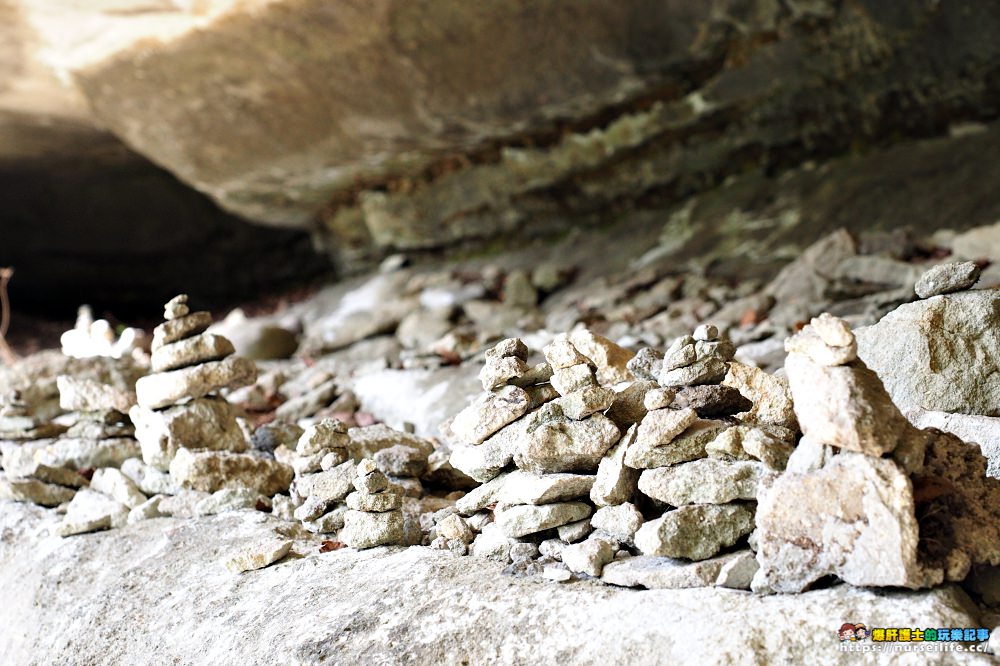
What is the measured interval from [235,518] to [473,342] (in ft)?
9.02

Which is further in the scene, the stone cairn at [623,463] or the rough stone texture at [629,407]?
the rough stone texture at [629,407]

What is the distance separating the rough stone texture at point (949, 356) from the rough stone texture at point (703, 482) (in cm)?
72

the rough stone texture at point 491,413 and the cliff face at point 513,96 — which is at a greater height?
the cliff face at point 513,96

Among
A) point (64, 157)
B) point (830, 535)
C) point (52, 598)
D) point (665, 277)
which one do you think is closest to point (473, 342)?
point (665, 277)

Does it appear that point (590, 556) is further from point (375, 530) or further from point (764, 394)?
point (375, 530)

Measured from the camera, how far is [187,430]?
149 inches

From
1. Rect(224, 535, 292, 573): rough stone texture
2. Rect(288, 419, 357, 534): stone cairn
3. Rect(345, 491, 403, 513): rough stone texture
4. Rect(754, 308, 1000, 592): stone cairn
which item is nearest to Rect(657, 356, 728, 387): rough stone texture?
Rect(754, 308, 1000, 592): stone cairn

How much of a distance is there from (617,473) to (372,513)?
0.88m

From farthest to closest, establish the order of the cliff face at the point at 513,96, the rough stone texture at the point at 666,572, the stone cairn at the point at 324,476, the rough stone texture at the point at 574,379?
the cliff face at the point at 513,96, the stone cairn at the point at 324,476, the rough stone texture at the point at 574,379, the rough stone texture at the point at 666,572

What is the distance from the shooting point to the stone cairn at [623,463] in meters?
2.19

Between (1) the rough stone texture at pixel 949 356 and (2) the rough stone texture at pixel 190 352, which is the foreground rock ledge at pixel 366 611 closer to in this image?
(2) the rough stone texture at pixel 190 352

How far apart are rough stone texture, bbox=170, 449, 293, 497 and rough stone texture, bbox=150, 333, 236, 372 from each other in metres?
0.38

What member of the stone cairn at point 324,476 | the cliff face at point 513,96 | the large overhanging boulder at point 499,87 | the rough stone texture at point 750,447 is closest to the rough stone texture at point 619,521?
the rough stone texture at point 750,447

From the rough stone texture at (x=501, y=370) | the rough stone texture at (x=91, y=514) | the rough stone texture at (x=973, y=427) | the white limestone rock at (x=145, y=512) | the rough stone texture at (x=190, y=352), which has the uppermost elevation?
the rough stone texture at (x=190, y=352)
